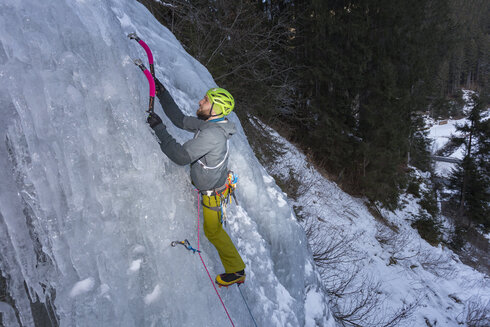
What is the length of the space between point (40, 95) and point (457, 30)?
20.5 metres

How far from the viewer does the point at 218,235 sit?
2.53 meters

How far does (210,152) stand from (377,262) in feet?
26.3

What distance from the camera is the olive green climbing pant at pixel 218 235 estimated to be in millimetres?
2486

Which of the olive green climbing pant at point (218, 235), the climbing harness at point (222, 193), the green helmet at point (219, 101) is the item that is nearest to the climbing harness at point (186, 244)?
the olive green climbing pant at point (218, 235)

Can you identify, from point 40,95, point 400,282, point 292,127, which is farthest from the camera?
point 292,127

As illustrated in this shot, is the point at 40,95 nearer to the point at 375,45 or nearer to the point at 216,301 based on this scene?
the point at 216,301

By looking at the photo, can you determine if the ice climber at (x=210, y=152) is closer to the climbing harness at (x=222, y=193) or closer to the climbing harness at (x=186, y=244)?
the climbing harness at (x=222, y=193)

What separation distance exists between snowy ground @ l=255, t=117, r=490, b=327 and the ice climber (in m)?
4.40

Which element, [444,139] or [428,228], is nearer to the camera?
[428,228]

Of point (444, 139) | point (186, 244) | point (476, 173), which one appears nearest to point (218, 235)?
point (186, 244)

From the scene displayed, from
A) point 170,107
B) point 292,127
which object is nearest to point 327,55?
point 292,127

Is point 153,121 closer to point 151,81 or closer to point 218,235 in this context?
point 151,81

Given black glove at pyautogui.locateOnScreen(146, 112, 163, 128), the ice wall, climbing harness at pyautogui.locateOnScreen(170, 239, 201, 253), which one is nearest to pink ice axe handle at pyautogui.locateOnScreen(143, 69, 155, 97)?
the ice wall

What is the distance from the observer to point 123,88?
2.20 m
